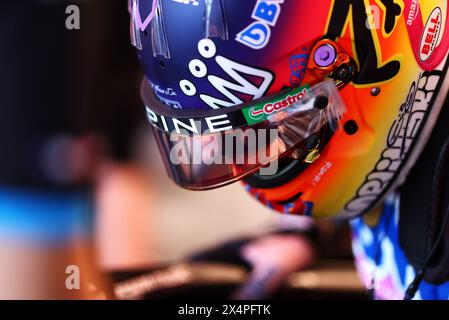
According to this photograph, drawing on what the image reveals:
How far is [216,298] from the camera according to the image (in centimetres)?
123

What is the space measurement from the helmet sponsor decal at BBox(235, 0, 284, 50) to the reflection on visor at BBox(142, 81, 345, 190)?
7 cm

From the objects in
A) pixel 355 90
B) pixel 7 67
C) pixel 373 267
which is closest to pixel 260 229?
pixel 373 267

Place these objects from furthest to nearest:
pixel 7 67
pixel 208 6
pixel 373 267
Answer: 1. pixel 7 67
2. pixel 373 267
3. pixel 208 6

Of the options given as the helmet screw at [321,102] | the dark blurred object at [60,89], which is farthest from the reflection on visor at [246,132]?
the dark blurred object at [60,89]

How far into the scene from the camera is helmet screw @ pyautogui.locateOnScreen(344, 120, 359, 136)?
81cm

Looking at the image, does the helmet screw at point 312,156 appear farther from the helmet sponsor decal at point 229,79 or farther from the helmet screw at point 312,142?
the helmet sponsor decal at point 229,79

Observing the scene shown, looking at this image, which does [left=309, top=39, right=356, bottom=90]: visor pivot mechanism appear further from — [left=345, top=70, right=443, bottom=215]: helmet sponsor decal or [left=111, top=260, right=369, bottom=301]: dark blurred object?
[left=111, top=260, right=369, bottom=301]: dark blurred object

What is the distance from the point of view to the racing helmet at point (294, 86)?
0.73 m

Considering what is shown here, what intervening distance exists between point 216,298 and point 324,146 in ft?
1.69

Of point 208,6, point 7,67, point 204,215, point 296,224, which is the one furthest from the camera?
point 204,215

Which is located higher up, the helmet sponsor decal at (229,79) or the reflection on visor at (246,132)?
the helmet sponsor decal at (229,79)

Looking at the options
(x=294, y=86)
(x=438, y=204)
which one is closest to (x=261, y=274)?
(x=438, y=204)

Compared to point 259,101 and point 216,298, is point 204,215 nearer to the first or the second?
point 216,298

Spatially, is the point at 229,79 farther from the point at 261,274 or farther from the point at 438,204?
the point at 261,274
